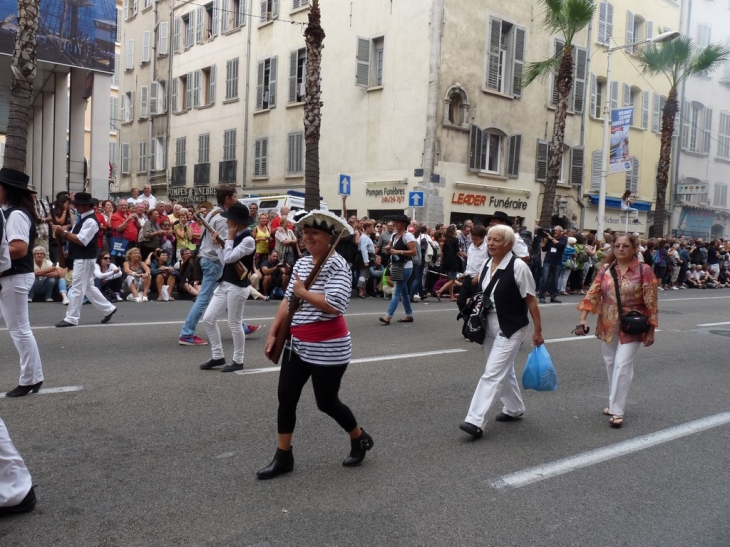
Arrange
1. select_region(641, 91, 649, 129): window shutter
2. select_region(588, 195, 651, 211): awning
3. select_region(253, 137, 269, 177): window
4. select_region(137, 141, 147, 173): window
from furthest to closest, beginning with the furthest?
select_region(137, 141, 147, 173): window, select_region(641, 91, 649, 129): window shutter, select_region(588, 195, 651, 211): awning, select_region(253, 137, 269, 177): window

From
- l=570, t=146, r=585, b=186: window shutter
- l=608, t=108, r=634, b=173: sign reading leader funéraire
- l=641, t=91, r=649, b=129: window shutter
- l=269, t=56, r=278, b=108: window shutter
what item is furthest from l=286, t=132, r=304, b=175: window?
l=641, t=91, r=649, b=129: window shutter

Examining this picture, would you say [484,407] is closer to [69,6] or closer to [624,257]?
[624,257]

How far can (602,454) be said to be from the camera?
209 inches

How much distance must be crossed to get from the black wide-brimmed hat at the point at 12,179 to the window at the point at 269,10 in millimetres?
26911

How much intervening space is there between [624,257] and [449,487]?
294 cm

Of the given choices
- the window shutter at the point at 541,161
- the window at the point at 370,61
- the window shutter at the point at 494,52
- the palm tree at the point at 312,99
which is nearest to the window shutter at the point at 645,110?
the window shutter at the point at 541,161

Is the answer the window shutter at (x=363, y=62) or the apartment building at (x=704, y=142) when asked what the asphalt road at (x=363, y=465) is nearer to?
the window shutter at (x=363, y=62)

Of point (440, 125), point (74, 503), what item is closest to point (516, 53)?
point (440, 125)

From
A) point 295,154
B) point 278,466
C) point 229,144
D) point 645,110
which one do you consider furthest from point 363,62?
point 278,466

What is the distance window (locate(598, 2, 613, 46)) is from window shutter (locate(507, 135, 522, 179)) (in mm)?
7709

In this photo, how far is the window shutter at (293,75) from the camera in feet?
95.6

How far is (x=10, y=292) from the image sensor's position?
5941mm

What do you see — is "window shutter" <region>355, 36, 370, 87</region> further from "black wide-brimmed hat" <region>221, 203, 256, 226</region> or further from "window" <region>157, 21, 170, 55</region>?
"black wide-brimmed hat" <region>221, 203, 256, 226</region>

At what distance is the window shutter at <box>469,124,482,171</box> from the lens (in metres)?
26.1
